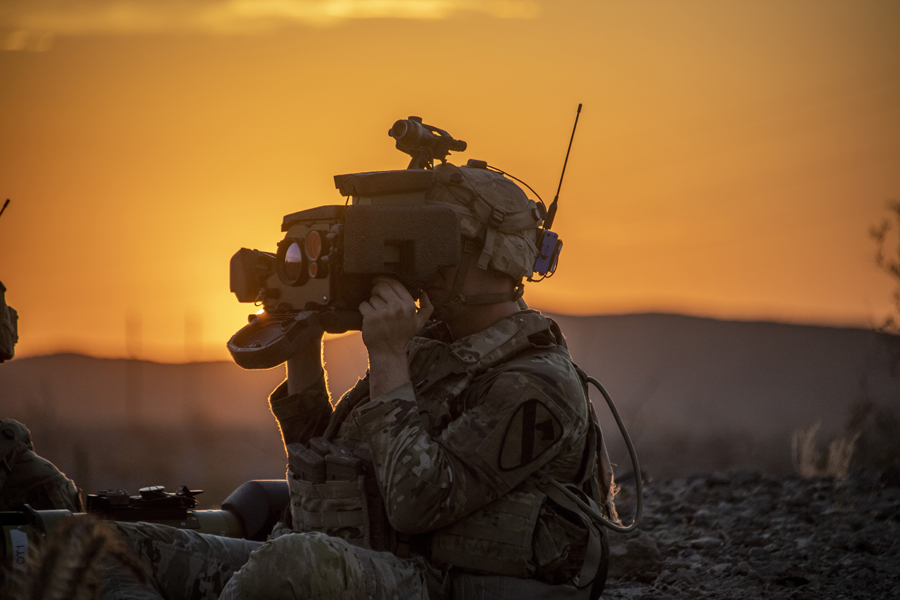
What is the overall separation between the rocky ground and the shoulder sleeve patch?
220 cm

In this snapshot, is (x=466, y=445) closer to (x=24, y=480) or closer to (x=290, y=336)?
(x=290, y=336)

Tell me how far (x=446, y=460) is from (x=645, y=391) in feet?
154

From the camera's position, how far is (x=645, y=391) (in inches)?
1914

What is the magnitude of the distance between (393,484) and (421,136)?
142 centimetres

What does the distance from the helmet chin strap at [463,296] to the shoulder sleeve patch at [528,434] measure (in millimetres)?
561

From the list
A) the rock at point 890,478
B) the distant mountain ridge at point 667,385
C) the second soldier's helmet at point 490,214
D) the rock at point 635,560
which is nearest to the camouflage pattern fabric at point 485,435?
the second soldier's helmet at point 490,214

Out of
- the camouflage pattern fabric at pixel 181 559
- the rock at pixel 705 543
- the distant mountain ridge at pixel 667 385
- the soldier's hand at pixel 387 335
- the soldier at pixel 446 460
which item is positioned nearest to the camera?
the soldier at pixel 446 460

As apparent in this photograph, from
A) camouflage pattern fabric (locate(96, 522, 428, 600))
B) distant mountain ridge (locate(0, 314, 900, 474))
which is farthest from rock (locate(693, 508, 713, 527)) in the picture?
distant mountain ridge (locate(0, 314, 900, 474))

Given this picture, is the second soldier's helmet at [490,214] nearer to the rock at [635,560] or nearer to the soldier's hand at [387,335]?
the soldier's hand at [387,335]

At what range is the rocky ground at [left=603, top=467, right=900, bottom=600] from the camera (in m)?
4.91

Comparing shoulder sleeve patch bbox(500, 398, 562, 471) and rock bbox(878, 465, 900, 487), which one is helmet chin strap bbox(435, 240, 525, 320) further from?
rock bbox(878, 465, 900, 487)

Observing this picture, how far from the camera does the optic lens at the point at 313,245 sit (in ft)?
10.4

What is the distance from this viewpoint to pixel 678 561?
5.38 meters

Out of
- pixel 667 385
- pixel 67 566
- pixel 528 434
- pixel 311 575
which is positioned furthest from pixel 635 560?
pixel 667 385
